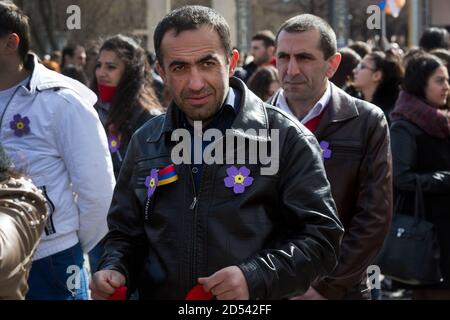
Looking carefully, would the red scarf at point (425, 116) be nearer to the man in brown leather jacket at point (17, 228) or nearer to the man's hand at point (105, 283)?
the man's hand at point (105, 283)

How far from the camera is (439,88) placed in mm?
6312

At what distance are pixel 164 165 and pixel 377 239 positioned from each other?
4.83 ft

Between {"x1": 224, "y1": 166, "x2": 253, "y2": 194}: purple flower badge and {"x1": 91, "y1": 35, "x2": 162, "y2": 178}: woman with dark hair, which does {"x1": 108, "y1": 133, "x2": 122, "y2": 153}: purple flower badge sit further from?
{"x1": 224, "y1": 166, "x2": 253, "y2": 194}: purple flower badge

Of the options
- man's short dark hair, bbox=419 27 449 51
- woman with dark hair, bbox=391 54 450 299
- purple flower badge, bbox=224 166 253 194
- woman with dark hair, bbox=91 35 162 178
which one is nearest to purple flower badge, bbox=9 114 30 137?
woman with dark hair, bbox=91 35 162 178

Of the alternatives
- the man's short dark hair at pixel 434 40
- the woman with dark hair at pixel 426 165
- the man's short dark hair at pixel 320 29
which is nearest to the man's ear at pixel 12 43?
the man's short dark hair at pixel 320 29

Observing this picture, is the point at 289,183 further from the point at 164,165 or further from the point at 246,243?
the point at 164,165

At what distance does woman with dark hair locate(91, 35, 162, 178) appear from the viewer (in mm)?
5988

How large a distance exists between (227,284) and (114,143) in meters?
3.35

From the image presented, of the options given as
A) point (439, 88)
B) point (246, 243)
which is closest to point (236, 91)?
point (246, 243)

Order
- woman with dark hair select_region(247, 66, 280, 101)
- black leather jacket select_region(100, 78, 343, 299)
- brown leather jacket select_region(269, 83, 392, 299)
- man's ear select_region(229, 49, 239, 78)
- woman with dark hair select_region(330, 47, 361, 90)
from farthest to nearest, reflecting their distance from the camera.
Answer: woman with dark hair select_region(330, 47, 361, 90) → woman with dark hair select_region(247, 66, 280, 101) → brown leather jacket select_region(269, 83, 392, 299) → man's ear select_region(229, 49, 239, 78) → black leather jacket select_region(100, 78, 343, 299)

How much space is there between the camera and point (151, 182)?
3055mm

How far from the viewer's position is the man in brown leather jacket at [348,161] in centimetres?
411

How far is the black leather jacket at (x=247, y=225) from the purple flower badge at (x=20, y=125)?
145cm

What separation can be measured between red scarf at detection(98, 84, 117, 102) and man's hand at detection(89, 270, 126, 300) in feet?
11.4
